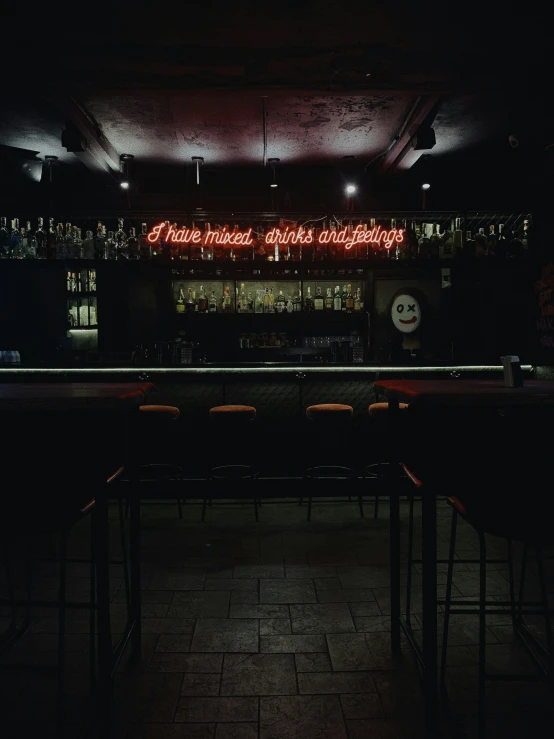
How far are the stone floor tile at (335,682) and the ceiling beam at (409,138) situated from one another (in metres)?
5.07

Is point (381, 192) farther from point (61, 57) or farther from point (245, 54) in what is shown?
point (61, 57)

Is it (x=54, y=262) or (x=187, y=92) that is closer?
(x=187, y=92)

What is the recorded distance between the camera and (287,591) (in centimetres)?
340

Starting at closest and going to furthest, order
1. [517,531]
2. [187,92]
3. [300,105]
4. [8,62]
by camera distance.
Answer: [517,531] → [8,62] → [187,92] → [300,105]

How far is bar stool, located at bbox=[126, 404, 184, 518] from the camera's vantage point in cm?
521

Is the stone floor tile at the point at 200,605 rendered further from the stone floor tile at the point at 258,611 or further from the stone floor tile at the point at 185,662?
the stone floor tile at the point at 185,662

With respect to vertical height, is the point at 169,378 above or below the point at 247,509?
above

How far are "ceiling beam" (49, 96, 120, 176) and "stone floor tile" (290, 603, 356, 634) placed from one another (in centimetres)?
496

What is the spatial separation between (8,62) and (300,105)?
9.33 feet

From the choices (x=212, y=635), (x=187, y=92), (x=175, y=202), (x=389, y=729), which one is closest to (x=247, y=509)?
(x=212, y=635)

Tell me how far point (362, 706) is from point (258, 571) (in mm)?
1496

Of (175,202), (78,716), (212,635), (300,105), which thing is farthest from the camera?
(175,202)

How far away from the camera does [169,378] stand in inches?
240

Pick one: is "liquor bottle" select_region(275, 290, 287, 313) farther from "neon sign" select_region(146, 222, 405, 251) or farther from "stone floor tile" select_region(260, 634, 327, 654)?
"stone floor tile" select_region(260, 634, 327, 654)
